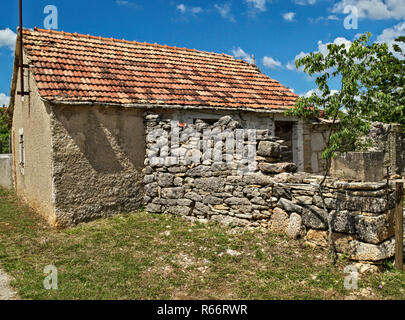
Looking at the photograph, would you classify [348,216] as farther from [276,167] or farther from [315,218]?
[276,167]

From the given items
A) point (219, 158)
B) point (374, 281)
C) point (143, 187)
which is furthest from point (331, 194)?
point (143, 187)

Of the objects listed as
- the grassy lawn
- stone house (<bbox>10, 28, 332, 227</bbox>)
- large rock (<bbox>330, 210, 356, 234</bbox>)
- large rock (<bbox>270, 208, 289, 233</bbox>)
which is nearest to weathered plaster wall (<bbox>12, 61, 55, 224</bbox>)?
stone house (<bbox>10, 28, 332, 227</bbox>)

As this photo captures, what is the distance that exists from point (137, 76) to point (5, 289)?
19.5ft

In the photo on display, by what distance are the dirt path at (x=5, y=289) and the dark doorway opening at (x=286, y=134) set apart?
7.75 metres

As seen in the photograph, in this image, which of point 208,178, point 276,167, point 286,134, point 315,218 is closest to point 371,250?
point 315,218

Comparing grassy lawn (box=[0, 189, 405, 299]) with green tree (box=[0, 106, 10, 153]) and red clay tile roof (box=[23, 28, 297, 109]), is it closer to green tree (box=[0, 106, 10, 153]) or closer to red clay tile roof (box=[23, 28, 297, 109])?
red clay tile roof (box=[23, 28, 297, 109])

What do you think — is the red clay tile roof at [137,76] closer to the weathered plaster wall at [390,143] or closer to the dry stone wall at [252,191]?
the dry stone wall at [252,191]

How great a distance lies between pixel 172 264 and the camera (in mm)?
5020

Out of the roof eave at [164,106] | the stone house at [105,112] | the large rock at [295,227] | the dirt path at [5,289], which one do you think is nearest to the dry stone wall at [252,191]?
the large rock at [295,227]

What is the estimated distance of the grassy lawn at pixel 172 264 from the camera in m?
4.22

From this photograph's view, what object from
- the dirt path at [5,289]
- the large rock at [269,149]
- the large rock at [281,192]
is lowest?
the dirt path at [5,289]

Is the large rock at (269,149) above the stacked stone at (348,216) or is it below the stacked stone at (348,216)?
above

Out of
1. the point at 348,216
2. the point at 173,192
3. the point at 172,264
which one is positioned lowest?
the point at 172,264
